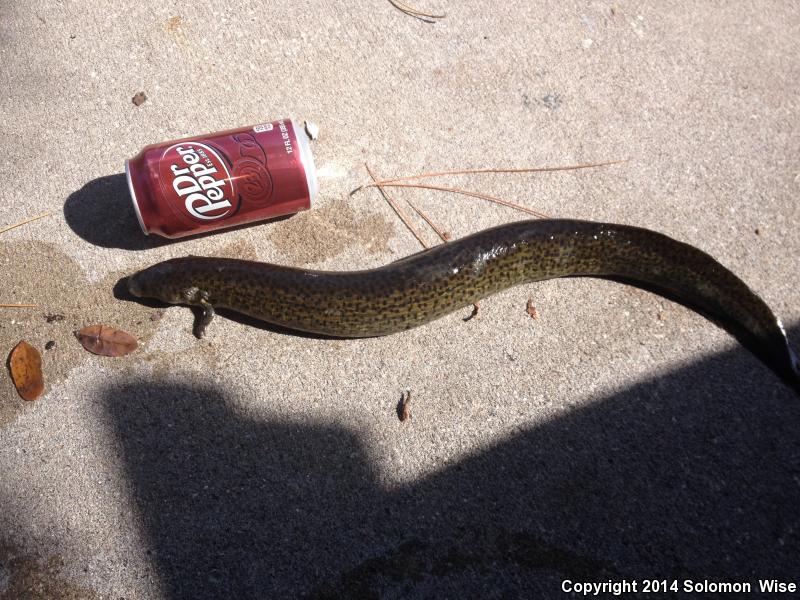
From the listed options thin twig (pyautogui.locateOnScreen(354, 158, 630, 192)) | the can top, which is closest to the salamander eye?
the can top

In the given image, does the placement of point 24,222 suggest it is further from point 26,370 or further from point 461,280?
point 461,280

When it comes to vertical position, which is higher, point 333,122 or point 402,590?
point 333,122

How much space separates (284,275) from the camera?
325cm

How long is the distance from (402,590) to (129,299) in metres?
2.40

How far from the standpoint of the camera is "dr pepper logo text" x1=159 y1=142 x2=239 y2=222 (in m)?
3.02

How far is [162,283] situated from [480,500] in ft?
7.46

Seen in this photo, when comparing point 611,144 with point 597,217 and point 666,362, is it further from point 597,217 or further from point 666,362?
point 666,362

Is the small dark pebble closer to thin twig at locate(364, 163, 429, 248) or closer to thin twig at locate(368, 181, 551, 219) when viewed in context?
thin twig at locate(364, 163, 429, 248)

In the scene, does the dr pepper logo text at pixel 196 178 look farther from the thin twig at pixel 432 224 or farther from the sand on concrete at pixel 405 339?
the thin twig at pixel 432 224

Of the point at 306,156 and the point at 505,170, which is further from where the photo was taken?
the point at 505,170

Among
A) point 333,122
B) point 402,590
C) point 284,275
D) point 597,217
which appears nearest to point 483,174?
point 597,217

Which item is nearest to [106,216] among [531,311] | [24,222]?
[24,222]

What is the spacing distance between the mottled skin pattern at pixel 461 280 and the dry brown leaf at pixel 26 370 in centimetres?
72

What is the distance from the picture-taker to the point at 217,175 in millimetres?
3072
